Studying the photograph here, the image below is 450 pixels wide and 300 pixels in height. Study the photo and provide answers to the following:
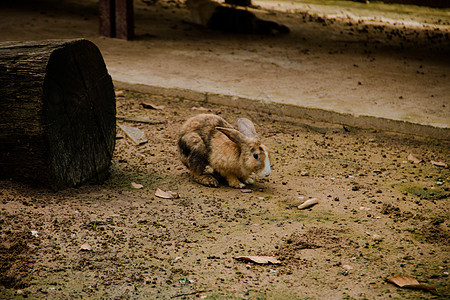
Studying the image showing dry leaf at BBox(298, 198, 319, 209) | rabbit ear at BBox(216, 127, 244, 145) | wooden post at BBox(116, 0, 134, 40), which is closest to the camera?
dry leaf at BBox(298, 198, 319, 209)

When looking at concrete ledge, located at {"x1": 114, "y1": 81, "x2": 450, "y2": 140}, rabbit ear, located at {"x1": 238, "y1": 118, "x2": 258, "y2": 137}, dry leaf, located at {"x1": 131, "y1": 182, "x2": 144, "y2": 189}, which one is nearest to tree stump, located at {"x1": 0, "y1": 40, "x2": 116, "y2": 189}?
dry leaf, located at {"x1": 131, "y1": 182, "x2": 144, "y2": 189}

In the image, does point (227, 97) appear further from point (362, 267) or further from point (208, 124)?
point (362, 267)

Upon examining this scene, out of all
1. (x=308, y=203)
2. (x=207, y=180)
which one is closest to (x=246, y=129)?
(x=207, y=180)

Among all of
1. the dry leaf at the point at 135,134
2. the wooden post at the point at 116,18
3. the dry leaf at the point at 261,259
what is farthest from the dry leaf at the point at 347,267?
the wooden post at the point at 116,18

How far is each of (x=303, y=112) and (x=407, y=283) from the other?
143 inches

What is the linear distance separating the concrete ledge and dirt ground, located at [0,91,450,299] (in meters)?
0.71

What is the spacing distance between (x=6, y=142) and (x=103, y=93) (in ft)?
3.01

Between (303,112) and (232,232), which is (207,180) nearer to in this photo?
(232,232)

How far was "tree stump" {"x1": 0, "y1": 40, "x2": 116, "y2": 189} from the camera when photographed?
3.86 metres

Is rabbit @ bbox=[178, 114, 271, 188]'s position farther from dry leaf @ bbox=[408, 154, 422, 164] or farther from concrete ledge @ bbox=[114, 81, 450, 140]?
concrete ledge @ bbox=[114, 81, 450, 140]

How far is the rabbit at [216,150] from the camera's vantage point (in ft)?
14.9

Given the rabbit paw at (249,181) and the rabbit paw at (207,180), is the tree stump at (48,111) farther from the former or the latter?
the rabbit paw at (249,181)

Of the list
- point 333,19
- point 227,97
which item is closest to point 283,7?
point 333,19

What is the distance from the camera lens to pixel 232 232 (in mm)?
3807
